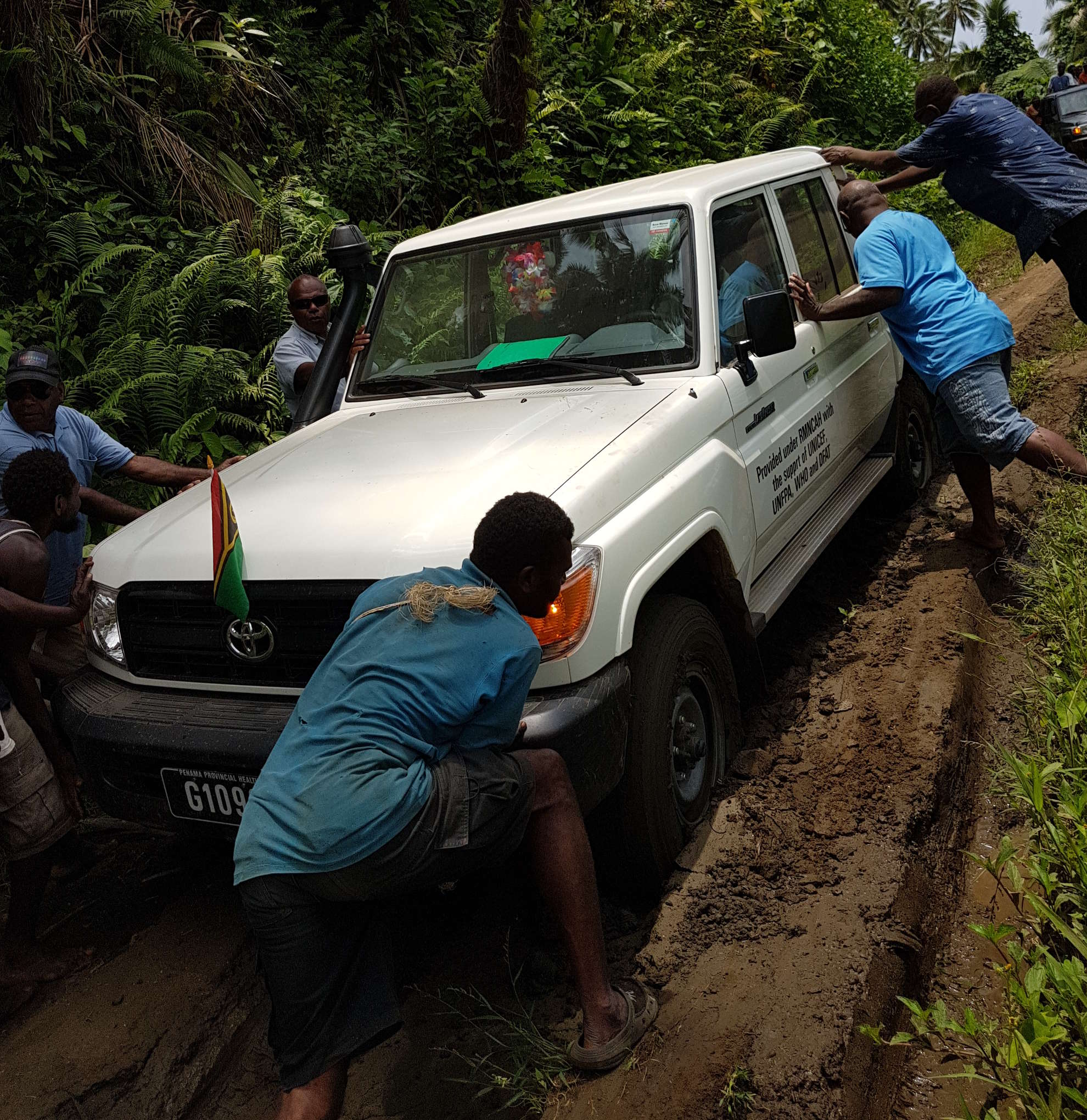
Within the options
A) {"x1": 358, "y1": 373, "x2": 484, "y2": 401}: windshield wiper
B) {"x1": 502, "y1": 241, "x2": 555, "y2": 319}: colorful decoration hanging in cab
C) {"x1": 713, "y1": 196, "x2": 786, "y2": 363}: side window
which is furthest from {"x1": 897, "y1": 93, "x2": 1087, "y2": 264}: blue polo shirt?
{"x1": 358, "y1": 373, "x2": 484, "y2": 401}: windshield wiper

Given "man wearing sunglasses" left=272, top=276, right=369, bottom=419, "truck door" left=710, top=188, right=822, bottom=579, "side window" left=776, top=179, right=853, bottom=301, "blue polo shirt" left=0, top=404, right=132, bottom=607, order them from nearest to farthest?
"truck door" left=710, top=188, right=822, bottom=579, "blue polo shirt" left=0, top=404, right=132, bottom=607, "side window" left=776, top=179, right=853, bottom=301, "man wearing sunglasses" left=272, top=276, right=369, bottom=419

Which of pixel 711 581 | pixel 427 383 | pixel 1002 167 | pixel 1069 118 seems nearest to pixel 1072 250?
pixel 1002 167

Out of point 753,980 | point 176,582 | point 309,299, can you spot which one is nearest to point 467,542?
point 176,582

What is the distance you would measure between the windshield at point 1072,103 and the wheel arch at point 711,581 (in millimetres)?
10204

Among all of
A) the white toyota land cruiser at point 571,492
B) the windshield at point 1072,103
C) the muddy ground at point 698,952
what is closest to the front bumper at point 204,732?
the white toyota land cruiser at point 571,492

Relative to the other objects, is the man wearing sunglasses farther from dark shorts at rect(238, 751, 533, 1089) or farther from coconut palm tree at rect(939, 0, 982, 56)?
coconut palm tree at rect(939, 0, 982, 56)

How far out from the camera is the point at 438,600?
2.28 m

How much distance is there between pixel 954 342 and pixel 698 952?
3.19 meters

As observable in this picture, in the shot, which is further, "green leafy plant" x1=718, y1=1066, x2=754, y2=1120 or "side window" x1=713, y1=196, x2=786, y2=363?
"side window" x1=713, y1=196, x2=786, y2=363

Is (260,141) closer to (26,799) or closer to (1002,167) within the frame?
(1002,167)

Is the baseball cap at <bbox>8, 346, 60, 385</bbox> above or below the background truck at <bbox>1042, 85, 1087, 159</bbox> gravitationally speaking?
below

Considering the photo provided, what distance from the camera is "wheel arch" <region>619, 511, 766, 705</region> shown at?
317 centimetres

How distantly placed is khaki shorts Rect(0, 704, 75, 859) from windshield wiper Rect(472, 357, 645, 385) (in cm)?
204

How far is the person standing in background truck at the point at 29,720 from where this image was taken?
318 cm
